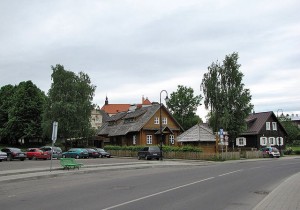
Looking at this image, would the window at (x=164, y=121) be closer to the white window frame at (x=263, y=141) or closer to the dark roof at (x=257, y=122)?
the dark roof at (x=257, y=122)

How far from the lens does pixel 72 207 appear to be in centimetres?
1043

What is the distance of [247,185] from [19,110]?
61.2m

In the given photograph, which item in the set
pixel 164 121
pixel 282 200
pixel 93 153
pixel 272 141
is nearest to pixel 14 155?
pixel 93 153

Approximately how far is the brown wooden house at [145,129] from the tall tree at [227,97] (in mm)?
9169

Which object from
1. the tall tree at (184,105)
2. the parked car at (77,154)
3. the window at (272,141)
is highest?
the tall tree at (184,105)

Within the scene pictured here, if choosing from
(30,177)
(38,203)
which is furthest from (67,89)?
(38,203)

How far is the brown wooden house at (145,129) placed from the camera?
62.1 m

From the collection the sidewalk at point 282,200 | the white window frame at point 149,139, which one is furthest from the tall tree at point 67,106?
the sidewalk at point 282,200

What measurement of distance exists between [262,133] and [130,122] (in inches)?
955

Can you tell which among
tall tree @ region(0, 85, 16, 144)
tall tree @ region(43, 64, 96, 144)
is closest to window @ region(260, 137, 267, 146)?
tall tree @ region(43, 64, 96, 144)

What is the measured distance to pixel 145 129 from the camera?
204 feet

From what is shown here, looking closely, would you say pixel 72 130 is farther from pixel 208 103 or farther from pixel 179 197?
pixel 179 197

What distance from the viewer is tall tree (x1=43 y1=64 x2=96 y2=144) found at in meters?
60.6

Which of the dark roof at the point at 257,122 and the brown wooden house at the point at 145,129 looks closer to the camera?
the brown wooden house at the point at 145,129
